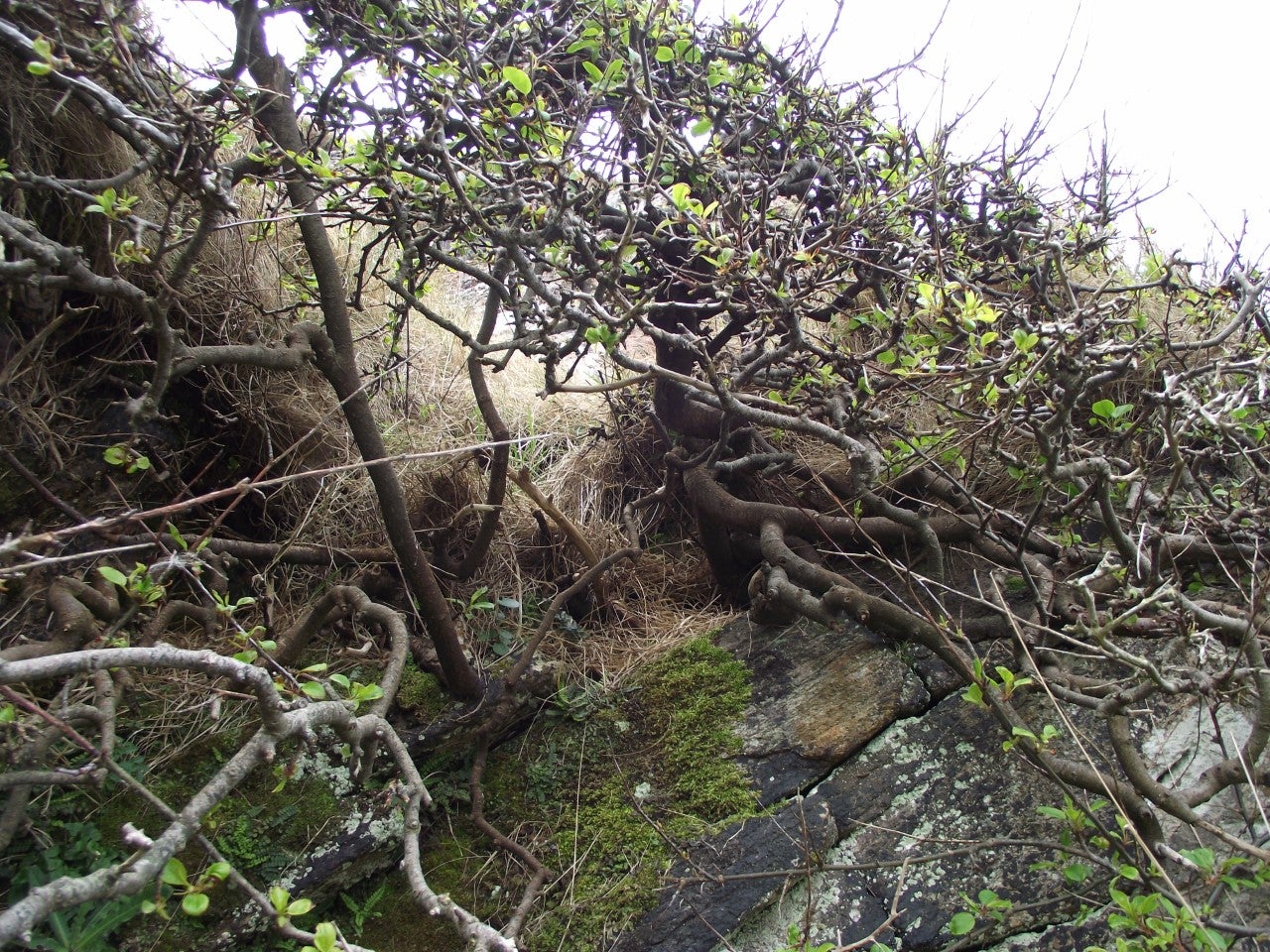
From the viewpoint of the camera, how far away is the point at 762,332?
10.1ft

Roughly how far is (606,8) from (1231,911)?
3.39 meters

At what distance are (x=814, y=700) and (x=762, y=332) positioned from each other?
140cm

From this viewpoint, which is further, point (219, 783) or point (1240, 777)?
point (1240, 777)

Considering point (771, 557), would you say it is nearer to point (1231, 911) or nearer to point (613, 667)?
point (613, 667)

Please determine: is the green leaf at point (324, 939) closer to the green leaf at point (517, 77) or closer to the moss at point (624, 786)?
the moss at point (624, 786)

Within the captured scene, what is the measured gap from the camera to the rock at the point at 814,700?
2.61 meters

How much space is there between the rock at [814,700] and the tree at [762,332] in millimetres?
181

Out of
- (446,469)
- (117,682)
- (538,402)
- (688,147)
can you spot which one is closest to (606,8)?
(688,147)

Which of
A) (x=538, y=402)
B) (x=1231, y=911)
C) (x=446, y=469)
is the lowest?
(x=1231, y=911)

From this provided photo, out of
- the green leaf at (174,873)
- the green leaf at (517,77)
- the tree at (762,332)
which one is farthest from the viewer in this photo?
the green leaf at (517,77)

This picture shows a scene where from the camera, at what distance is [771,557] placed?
294 centimetres

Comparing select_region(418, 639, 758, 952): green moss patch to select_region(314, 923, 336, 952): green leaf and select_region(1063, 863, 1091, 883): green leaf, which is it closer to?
select_region(1063, 863, 1091, 883): green leaf

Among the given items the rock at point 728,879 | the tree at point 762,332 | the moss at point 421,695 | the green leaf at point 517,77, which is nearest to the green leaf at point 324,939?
the tree at point 762,332

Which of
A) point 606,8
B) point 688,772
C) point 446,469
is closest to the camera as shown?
point 688,772
